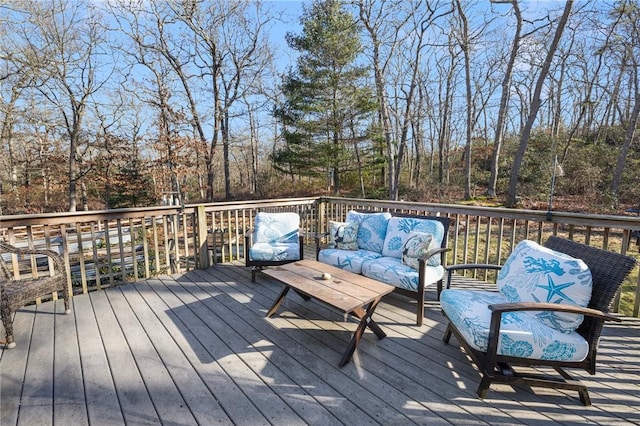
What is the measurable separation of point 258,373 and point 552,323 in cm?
191

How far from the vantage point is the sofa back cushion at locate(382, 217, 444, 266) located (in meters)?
3.17

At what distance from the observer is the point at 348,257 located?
133 inches

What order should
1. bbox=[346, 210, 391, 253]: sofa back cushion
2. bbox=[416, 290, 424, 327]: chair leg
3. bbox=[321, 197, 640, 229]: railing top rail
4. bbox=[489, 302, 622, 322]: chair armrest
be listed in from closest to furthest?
bbox=[489, 302, 622, 322]: chair armrest → bbox=[321, 197, 640, 229]: railing top rail → bbox=[416, 290, 424, 327]: chair leg → bbox=[346, 210, 391, 253]: sofa back cushion

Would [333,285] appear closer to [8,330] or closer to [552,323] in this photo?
[552,323]

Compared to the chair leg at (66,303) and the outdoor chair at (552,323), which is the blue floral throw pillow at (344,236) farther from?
the chair leg at (66,303)

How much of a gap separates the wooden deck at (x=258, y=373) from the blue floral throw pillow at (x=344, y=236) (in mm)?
983

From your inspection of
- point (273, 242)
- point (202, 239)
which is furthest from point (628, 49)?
point (202, 239)

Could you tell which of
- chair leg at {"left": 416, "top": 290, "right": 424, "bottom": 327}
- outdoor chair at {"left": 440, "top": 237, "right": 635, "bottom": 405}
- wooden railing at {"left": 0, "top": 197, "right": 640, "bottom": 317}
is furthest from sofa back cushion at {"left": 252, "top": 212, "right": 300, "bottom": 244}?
outdoor chair at {"left": 440, "top": 237, "right": 635, "bottom": 405}

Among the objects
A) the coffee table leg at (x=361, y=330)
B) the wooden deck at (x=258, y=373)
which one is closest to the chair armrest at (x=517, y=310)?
the wooden deck at (x=258, y=373)

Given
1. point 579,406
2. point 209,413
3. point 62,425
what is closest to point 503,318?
point 579,406

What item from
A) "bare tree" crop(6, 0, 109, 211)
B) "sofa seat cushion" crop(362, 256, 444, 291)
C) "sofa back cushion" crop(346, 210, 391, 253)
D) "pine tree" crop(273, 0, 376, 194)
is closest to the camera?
"sofa seat cushion" crop(362, 256, 444, 291)

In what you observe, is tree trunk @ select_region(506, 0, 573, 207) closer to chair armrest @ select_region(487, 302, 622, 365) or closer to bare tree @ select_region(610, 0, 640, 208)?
bare tree @ select_region(610, 0, 640, 208)

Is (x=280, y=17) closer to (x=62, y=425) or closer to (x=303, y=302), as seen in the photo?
(x=303, y=302)

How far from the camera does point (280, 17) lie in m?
11.4
